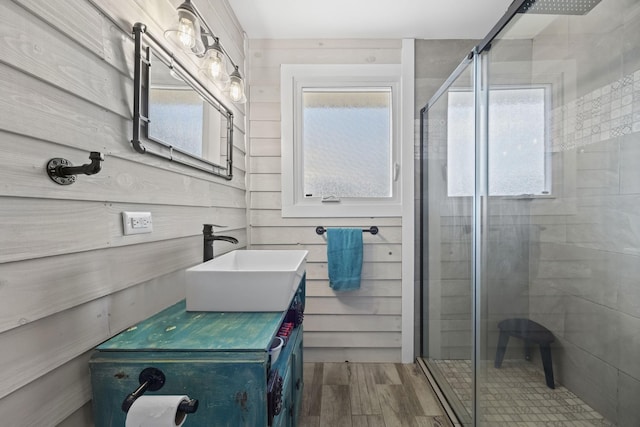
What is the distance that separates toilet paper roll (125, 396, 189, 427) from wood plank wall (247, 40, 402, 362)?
1.68 m

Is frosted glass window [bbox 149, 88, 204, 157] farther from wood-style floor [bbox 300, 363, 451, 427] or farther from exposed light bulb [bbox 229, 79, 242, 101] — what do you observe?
wood-style floor [bbox 300, 363, 451, 427]

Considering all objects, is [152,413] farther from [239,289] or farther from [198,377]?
[239,289]

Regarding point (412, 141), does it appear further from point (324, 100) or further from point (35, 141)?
point (35, 141)

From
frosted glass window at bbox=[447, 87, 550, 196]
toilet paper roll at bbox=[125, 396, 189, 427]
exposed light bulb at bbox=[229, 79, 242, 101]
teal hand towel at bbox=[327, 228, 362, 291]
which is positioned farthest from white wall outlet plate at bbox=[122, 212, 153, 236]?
frosted glass window at bbox=[447, 87, 550, 196]

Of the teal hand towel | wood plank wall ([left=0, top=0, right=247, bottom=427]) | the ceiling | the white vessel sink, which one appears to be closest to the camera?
wood plank wall ([left=0, top=0, right=247, bottom=427])

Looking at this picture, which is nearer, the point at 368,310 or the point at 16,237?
the point at 16,237

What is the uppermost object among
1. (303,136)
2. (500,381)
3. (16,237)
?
(303,136)

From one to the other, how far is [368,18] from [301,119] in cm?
80

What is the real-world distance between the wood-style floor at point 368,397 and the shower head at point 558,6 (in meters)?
2.07

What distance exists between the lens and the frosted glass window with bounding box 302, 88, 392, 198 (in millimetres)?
2346

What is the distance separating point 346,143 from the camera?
7.73 ft

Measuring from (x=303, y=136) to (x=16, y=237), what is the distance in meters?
1.89

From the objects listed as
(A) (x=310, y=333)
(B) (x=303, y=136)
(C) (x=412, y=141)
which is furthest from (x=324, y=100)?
(A) (x=310, y=333)

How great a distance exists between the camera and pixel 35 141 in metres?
0.68
